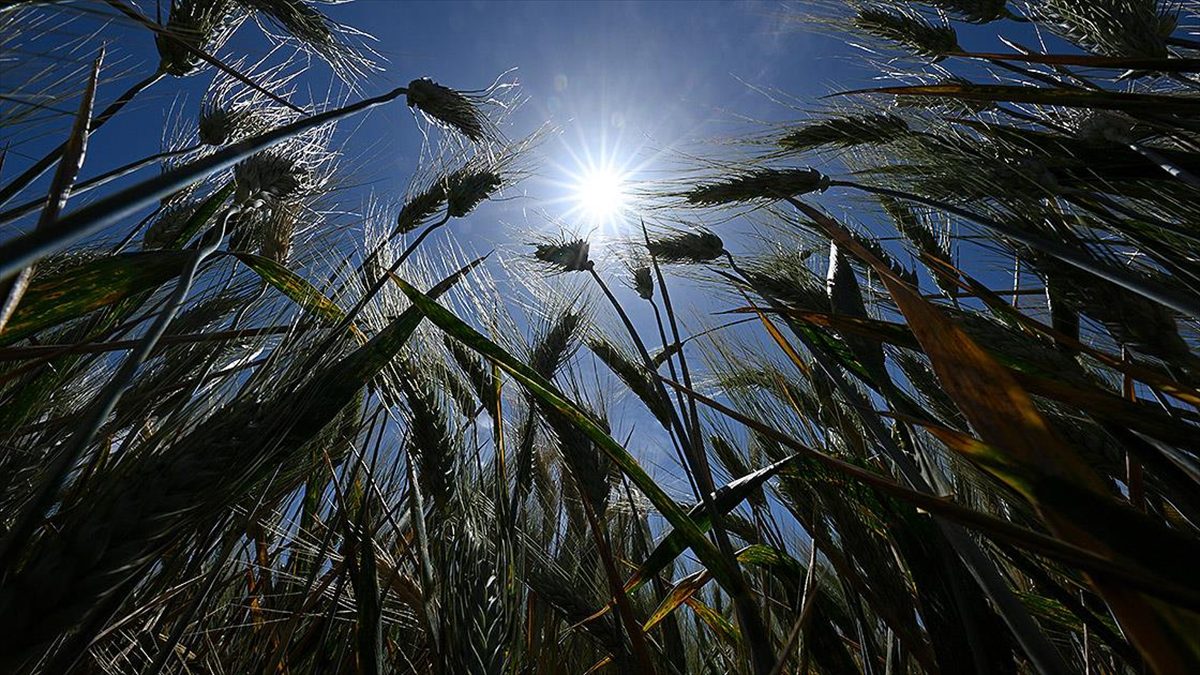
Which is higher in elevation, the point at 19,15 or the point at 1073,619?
the point at 19,15

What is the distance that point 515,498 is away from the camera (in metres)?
1.20

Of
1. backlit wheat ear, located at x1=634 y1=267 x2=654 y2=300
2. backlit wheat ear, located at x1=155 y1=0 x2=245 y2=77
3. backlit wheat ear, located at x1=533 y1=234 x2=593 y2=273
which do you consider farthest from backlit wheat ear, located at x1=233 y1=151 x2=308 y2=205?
backlit wheat ear, located at x1=634 y1=267 x2=654 y2=300

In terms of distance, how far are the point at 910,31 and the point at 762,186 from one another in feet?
2.54

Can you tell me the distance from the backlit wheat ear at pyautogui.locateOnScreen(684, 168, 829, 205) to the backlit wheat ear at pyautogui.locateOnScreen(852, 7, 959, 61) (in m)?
0.63

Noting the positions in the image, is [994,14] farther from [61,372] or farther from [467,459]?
[61,372]

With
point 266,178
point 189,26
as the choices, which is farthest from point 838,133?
point 189,26

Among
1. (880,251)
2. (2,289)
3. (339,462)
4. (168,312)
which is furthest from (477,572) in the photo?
(880,251)

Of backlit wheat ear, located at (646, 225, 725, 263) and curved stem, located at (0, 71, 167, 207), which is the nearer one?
curved stem, located at (0, 71, 167, 207)

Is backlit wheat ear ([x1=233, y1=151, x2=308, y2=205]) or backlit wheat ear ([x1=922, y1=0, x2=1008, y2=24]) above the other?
backlit wheat ear ([x1=922, y1=0, x2=1008, y2=24])

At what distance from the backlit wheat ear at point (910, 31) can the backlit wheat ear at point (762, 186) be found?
0.63 meters

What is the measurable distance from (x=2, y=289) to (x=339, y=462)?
4.93 feet

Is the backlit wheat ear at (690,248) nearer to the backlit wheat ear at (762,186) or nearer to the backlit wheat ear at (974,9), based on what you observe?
the backlit wheat ear at (762,186)

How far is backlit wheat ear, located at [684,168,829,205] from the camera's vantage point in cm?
158

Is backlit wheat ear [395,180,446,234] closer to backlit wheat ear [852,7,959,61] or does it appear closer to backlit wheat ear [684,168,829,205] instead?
backlit wheat ear [684,168,829,205]
